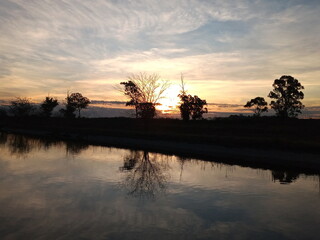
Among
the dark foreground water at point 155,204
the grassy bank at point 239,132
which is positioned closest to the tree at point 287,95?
the grassy bank at point 239,132

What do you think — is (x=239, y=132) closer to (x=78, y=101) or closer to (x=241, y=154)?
(x=241, y=154)

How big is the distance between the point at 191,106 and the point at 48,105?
5450cm

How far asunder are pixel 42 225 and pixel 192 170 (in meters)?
12.5

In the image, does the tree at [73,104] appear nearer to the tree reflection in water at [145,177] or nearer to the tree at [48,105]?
the tree at [48,105]

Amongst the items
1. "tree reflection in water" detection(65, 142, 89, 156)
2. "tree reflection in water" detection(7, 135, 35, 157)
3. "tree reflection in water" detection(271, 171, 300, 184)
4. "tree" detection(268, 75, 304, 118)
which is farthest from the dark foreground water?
"tree" detection(268, 75, 304, 118)

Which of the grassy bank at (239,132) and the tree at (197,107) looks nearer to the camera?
the grassy bank at (239,132)

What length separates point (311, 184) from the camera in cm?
1573

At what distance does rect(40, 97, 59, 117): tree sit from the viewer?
95.8 m

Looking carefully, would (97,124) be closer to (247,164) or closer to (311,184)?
(247,164)

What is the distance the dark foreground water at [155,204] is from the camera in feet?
27.3

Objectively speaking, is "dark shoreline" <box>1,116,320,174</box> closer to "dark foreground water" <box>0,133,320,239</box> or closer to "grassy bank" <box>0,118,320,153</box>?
"grassy bank" <box>0,118,320,153</box>

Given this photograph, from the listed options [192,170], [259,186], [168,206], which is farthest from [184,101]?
[168,206]

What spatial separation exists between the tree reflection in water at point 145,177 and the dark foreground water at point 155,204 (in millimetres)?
56

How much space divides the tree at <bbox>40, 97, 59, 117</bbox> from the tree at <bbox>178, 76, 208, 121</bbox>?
169ft
